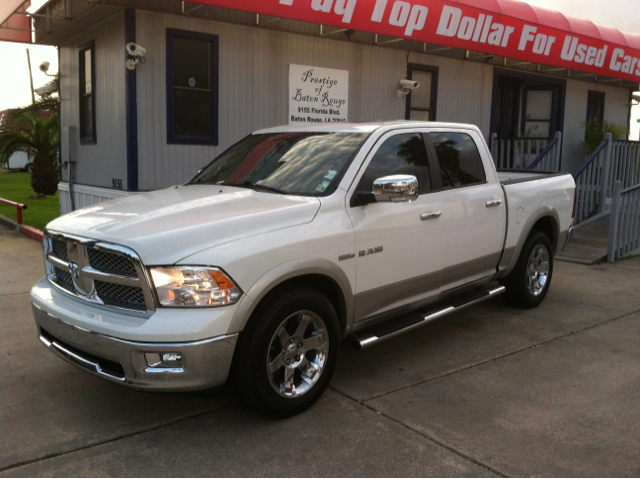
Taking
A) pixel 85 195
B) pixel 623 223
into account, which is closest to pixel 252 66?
pixel 85 195

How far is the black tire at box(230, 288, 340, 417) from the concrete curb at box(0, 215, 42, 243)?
8.40m

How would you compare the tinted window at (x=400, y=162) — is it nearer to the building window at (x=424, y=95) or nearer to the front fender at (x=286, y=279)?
the front fender at (x=286, y=279)

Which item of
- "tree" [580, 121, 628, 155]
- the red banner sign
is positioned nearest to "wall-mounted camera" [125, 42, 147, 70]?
the red banner sign

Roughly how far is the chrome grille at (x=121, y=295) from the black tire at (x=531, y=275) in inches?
162

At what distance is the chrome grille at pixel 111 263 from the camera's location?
351 cm

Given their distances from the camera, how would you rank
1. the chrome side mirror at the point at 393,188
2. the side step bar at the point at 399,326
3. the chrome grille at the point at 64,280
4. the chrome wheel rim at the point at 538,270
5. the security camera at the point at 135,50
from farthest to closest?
1. the security camera at the point at 135,50
2. the chrome wheel rim at the point at 538,270
3. the side step bar at the point at 399,326
4. the chrome side mirror at the point at 393,188
5. the chrome grille at the point at 64,280

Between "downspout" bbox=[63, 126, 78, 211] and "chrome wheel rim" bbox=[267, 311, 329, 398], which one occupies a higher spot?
"downspout" bbox=[63, 126, 78, 211]

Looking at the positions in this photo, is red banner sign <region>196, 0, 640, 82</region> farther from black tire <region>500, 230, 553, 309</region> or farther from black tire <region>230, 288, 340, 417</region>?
black tire <region>230, 288, 340, 417</region>

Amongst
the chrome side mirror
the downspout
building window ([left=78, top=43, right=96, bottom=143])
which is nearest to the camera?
the chrome side mirror

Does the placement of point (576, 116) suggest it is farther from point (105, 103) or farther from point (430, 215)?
point (430, 215)

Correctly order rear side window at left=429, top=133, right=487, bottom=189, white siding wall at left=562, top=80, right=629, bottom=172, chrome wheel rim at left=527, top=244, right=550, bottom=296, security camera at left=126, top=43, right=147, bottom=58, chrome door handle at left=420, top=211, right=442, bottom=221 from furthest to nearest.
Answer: white siding wall at left=562, top=80, right=629, bottom=172, security camera at left=126, top=43, right=147, bottom=58, chrome wheel rim at left=527, top=244, right=550, bottom=296, rear side window at left=429, top=133, right=487, bottom=189, chrome door handle at left=420, top=211, right=442, bottom=221

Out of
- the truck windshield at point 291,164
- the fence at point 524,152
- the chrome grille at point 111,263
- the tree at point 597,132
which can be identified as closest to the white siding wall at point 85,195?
the truck windshield at point 291,164

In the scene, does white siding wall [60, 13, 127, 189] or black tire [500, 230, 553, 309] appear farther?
white siding wall [60, 13, 127, 189]

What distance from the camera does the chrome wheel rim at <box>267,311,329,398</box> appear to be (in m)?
3.81
